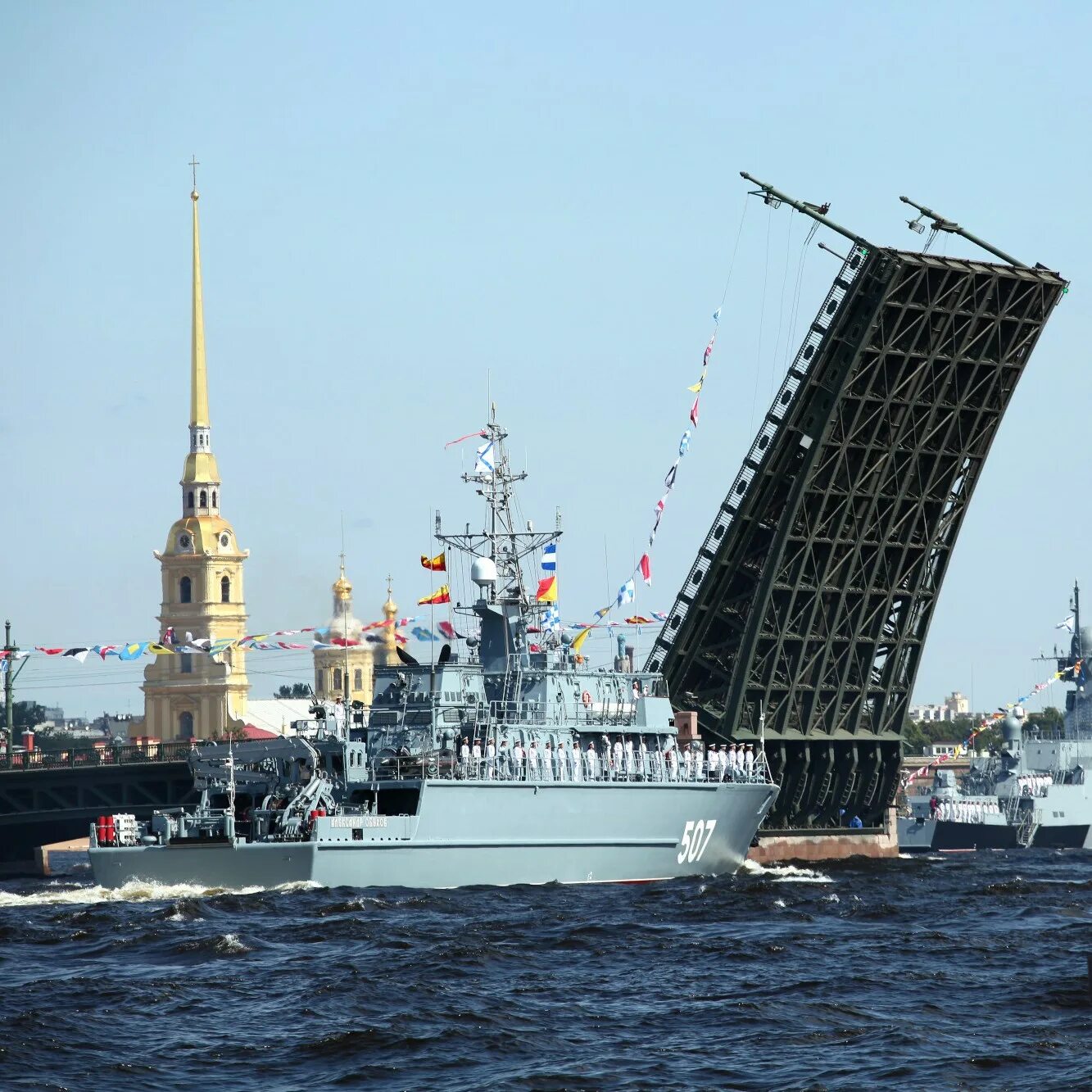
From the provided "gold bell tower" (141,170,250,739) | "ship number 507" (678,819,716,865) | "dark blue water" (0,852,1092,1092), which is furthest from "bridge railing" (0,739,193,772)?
"gold bell tower" (141,170,250,739)

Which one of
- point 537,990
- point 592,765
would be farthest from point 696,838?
point 537,990

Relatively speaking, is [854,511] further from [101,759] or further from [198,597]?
[198,597]

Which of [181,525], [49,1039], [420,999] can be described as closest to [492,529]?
[420,999]

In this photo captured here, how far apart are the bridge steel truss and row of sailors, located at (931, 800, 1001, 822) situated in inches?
718

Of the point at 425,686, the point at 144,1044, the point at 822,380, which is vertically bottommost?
the point at 144,1044

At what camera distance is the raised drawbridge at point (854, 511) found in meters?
39.1

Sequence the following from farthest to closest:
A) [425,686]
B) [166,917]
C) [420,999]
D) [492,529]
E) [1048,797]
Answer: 1. [1048,797]
2. [492,529]
3. [425,686]
4. [166,917]
5. [420,999]

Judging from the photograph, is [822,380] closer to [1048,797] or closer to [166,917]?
[166,917]

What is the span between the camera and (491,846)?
35.1 m

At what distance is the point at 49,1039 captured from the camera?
20484 mm

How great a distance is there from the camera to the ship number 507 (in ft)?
127

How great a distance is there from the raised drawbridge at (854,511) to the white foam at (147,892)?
1288 centimetres

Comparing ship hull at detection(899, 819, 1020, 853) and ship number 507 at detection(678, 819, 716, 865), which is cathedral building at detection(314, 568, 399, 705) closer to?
ship hull at detection(899, 819, 1020, 853)

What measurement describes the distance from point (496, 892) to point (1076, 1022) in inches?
578
